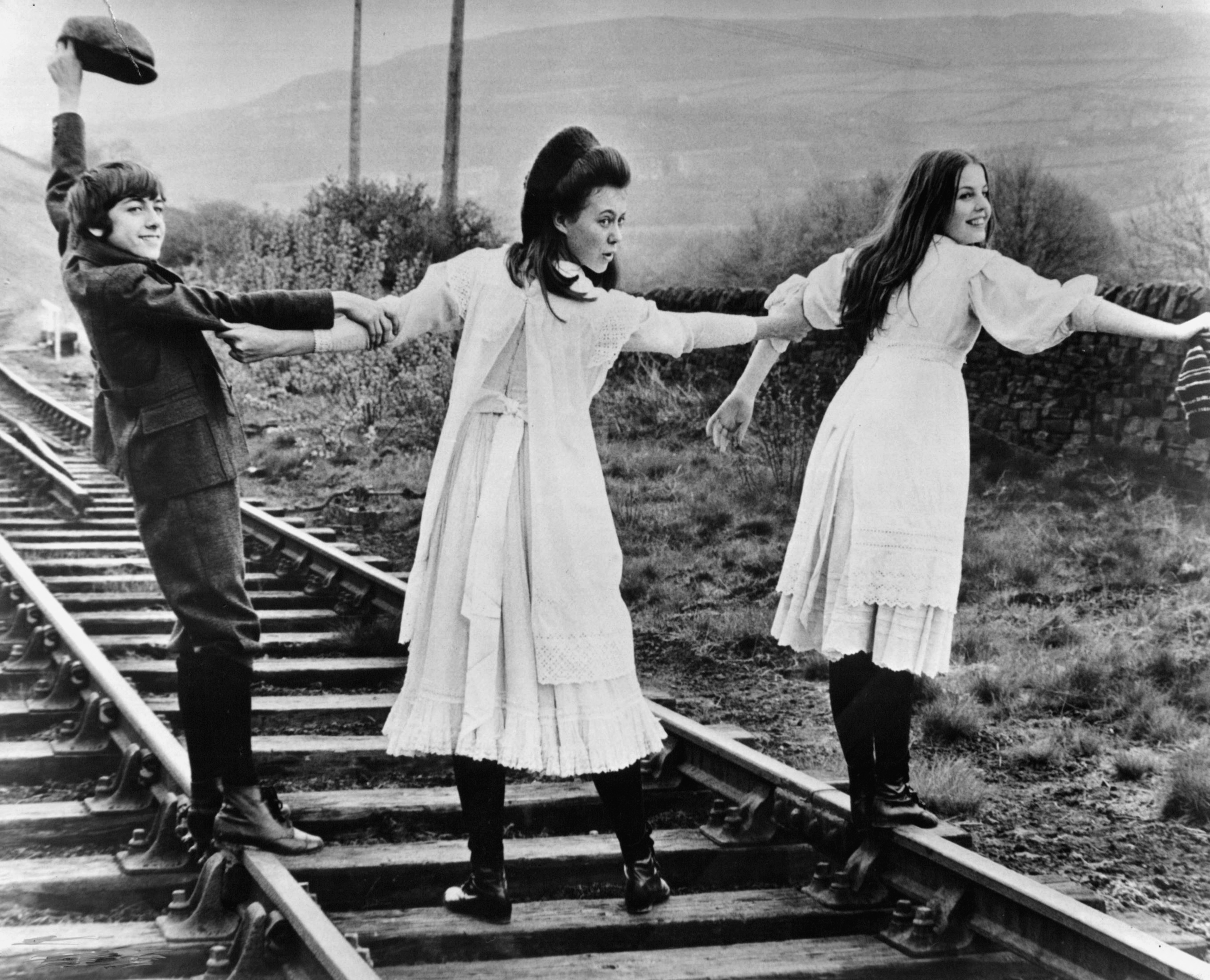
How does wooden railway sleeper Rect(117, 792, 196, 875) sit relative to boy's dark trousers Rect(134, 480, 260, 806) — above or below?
below

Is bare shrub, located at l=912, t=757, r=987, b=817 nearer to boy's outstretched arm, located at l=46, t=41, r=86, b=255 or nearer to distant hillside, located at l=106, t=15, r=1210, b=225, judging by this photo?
distant hillside, located at l=106, t=15, r=1210, b=225

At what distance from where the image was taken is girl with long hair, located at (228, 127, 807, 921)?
107 inches

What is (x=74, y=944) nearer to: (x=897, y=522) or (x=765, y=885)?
(x=765, y=885)

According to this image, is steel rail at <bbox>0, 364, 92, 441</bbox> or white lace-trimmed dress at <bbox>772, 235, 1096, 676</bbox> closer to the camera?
white lace-trimmed dress at <bbox>772, 235, 1096, 676</bbox>

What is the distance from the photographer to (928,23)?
16.6ft

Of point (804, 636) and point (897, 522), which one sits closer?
point (897, 522)

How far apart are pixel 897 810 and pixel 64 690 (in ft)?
8.37

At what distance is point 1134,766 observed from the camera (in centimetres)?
407

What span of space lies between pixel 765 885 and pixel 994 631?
2.28 meters

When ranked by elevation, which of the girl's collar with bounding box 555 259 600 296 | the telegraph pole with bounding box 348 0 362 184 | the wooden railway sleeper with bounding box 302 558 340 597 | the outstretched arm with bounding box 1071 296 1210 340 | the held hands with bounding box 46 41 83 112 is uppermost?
the telegraph pole with bounding box 348 0 362 184

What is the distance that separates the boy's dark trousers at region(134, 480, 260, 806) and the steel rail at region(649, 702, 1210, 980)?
54.1 inches

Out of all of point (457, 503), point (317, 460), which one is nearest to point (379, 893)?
point (457, 503)

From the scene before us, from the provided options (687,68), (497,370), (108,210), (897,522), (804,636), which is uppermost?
(687,68)

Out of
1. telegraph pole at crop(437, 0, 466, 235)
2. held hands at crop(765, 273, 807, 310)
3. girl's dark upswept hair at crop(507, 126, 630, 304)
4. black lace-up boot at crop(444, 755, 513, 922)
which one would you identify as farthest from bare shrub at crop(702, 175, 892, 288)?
black lace-up boot at crop(444, 755, 513, 922)
